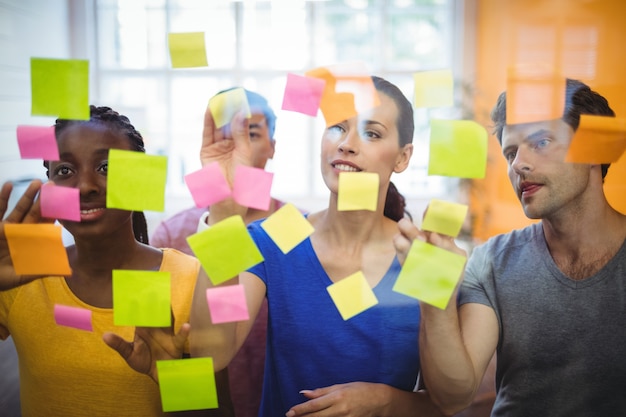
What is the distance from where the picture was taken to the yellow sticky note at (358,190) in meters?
1.04

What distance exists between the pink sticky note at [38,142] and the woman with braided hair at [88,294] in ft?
0.04

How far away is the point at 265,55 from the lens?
1.08 metres

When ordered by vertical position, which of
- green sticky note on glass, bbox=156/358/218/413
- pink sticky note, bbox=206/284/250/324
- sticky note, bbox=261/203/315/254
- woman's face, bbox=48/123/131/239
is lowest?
green sticky note on glass, bbox=156/358/218/413

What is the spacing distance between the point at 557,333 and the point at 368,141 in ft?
1.68

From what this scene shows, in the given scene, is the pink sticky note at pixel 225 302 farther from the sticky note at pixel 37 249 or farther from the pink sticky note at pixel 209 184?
the sticky note at pixel 37 249

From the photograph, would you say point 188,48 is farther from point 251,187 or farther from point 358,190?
point 358,190

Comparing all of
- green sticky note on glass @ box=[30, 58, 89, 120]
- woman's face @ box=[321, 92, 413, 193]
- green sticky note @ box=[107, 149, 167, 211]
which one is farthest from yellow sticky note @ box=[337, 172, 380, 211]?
green sticky note on glass @ box=[30, 58, 89, 120]

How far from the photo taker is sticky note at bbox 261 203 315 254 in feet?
3.45

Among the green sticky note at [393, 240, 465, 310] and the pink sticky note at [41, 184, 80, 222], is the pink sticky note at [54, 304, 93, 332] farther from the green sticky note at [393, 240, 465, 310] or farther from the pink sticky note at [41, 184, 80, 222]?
the green sticky note at [393, 240, 465, 310]

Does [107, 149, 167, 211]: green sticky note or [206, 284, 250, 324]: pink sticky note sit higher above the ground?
[107, 149, 167, 211]: green sticky note

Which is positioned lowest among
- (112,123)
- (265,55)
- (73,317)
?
(73,317)

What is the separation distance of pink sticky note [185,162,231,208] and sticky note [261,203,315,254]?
0.32 feet

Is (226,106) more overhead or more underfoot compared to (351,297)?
more overhead

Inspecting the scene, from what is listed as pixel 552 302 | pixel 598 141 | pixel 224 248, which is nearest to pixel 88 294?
pixel 224 248
